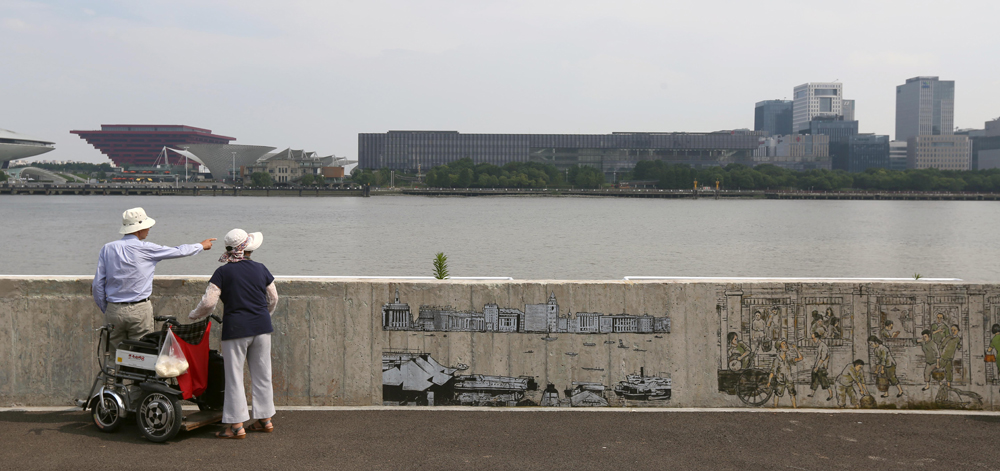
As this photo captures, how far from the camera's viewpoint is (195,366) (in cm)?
708

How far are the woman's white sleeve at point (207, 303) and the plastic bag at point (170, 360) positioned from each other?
27 centimetres

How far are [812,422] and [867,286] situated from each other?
5.23ft

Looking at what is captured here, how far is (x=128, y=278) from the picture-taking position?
7.10 meters

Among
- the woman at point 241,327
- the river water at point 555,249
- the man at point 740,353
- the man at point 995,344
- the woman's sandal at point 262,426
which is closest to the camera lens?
the woman at point 241,327

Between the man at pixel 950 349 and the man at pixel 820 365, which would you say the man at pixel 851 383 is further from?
the man at pixel 950 349

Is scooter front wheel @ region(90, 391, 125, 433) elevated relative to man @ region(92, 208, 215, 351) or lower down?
lower down

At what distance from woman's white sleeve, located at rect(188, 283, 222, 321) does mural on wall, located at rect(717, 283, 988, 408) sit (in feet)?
15.6

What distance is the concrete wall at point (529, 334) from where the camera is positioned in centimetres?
798

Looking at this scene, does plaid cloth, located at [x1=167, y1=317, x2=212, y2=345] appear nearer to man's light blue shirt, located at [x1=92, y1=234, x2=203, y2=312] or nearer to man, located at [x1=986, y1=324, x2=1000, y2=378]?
man's light blue shirt, located at [x1=92, y1=234, x2=203, y2=312]

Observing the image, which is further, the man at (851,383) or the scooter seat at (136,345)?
the man at (851,383)

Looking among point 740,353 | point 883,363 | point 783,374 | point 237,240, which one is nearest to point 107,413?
point 237,240

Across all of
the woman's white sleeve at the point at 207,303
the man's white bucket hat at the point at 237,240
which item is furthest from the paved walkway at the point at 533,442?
the man's white bucket hat at the point at 237,240

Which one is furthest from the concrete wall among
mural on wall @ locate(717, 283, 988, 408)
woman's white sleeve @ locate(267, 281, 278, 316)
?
woman's white sleeve @ locate(267, 281, 278, 316)

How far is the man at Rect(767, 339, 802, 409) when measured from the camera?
795 centimetres
